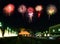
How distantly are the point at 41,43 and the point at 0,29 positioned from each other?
5802 cm

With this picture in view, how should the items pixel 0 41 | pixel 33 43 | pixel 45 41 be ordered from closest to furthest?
pixel 45 41, pixel 0 41, pixel 33 43

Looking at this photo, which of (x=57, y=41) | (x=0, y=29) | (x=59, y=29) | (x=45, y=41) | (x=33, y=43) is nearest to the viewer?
(x=57, y=41)

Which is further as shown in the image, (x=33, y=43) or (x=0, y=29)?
(x=0, y=29)

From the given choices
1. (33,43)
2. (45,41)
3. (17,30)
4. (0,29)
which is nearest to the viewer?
(45,41)

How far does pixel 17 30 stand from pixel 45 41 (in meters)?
140

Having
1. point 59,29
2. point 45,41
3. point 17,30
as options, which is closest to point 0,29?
point 59,29

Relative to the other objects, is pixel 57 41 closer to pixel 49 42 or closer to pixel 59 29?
pixel 49 42

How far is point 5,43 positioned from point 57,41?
6.11 meters

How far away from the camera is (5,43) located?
21.3 m

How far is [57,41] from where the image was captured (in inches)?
702

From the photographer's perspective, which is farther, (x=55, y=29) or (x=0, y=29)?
(x=55, y=29)

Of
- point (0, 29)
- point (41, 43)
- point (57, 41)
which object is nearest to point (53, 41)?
point (57, 41)

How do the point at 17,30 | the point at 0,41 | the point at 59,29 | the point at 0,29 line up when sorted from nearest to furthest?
the point at 0,41, the point at 0,29, the point at 59,29, the point at 17,30

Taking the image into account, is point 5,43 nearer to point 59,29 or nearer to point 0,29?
point 0,29
